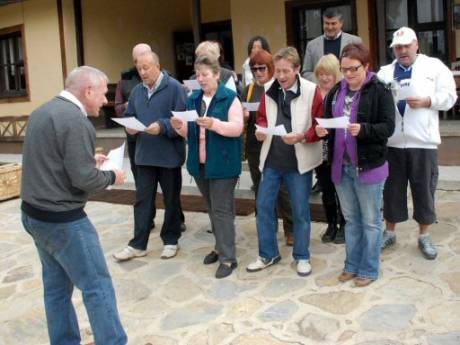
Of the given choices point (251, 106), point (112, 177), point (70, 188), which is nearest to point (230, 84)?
point (251, 106)

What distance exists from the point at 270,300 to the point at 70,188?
1625mm

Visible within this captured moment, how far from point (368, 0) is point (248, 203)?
4.58 meters

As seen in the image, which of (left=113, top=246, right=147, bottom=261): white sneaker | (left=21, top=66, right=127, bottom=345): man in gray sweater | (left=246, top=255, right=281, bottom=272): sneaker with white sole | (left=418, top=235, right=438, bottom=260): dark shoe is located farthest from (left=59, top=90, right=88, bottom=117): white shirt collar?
(left=418, top=235, right=438, bottom=260): dark shoe

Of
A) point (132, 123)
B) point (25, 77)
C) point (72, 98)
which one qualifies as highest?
point (25, 77)

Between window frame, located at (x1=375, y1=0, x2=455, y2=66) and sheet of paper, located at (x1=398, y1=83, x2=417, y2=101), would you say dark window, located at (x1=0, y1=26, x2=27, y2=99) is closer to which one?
window frame, located at (x1=375, y1=0, x2=455, y2=66)

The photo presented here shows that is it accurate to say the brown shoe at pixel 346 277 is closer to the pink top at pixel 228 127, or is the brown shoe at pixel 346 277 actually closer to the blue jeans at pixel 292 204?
the blue jeans at pixel 292 204

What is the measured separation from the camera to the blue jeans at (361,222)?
372cm

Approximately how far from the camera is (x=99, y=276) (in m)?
2.87

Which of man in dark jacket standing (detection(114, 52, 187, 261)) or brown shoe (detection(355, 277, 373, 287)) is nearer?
brown shoe (detection(355, 277, 373, 287))

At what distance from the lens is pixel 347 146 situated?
146 inches

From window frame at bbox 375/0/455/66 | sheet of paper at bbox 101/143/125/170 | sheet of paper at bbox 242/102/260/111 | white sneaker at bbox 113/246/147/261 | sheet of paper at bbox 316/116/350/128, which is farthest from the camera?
window frame at bbox 375/0/455/66

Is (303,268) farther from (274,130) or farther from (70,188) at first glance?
(70,188)

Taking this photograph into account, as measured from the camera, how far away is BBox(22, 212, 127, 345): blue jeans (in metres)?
2.81

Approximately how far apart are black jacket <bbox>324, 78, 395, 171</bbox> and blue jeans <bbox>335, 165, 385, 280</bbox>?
137 millimetres
